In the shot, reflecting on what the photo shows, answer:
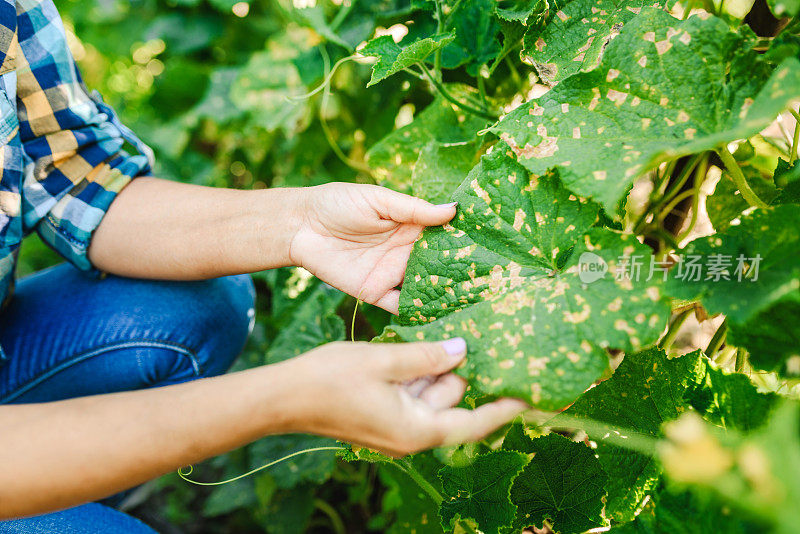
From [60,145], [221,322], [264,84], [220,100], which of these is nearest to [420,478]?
[221,322]

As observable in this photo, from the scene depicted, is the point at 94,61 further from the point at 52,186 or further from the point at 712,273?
the point at 712,273

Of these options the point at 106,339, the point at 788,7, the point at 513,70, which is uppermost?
the point at 788,7

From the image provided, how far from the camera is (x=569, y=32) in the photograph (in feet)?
2.20

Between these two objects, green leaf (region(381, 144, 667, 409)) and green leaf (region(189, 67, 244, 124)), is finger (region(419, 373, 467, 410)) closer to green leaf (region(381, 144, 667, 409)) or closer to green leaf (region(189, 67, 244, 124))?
green leaf (region(381, 144, 667, 409))

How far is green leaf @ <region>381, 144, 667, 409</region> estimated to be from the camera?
52 cm

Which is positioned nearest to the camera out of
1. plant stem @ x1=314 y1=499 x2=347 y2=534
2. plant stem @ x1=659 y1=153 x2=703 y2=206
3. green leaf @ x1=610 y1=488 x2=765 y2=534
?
green leaf @ x1=610 y1=488 x2=765 y2=534

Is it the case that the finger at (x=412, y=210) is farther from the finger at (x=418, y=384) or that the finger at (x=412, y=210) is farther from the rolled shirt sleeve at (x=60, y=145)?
the rolled shirt sleeve at (x=60, y=145)

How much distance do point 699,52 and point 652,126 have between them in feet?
0.26

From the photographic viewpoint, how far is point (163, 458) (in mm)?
534

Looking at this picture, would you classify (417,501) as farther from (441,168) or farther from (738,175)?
(738,175)

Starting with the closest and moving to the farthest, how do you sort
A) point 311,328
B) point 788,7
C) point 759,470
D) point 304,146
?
1. point 759,470
2. point 788,7
3. point 311,328
4. point 304,146

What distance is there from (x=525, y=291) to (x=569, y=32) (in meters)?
0.33

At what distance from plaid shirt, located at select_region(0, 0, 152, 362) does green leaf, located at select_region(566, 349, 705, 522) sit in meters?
0.78

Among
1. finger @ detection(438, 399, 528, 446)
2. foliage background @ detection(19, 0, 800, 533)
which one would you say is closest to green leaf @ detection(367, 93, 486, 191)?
foliage background @ detection(19, 0, 800, 533)
